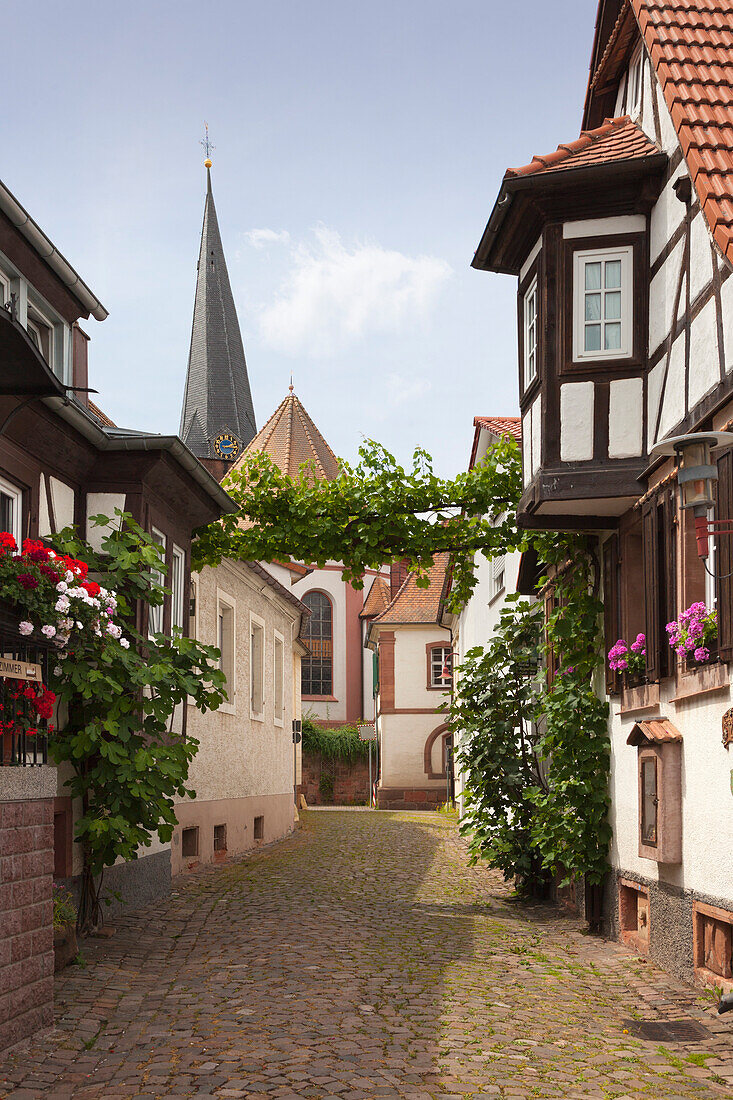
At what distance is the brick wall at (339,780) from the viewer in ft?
143

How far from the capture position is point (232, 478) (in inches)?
525

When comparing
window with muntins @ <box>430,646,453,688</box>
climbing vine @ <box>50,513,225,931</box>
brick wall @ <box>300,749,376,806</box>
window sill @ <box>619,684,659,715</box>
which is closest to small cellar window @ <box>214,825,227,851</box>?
climbing vine @ <box>50,513,225,931</box>

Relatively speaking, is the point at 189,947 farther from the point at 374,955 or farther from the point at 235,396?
the point at 235,396

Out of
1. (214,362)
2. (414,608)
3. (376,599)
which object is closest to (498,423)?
(414,608)

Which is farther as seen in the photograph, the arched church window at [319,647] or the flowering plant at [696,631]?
the arched church window at [319,647]

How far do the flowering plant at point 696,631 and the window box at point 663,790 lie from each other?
0.74m

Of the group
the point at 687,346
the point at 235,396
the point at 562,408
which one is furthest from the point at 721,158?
the point at 235,396

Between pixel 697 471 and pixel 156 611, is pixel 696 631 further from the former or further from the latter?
pixel 156 611

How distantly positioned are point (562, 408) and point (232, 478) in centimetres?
475

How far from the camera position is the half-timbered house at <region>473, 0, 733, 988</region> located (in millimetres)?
7789

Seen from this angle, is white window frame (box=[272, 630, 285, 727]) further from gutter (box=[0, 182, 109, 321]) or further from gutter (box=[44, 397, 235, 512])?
gutter (box=[0, 182, 109, 321])

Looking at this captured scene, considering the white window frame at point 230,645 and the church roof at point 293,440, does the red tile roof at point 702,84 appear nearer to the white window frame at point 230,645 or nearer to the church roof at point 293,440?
the white window frame at point 230,645

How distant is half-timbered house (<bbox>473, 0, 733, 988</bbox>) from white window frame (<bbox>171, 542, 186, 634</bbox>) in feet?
14.1

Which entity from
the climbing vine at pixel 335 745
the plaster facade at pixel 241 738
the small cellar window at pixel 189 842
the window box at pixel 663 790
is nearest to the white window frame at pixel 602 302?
the window box at pixel 663 790
